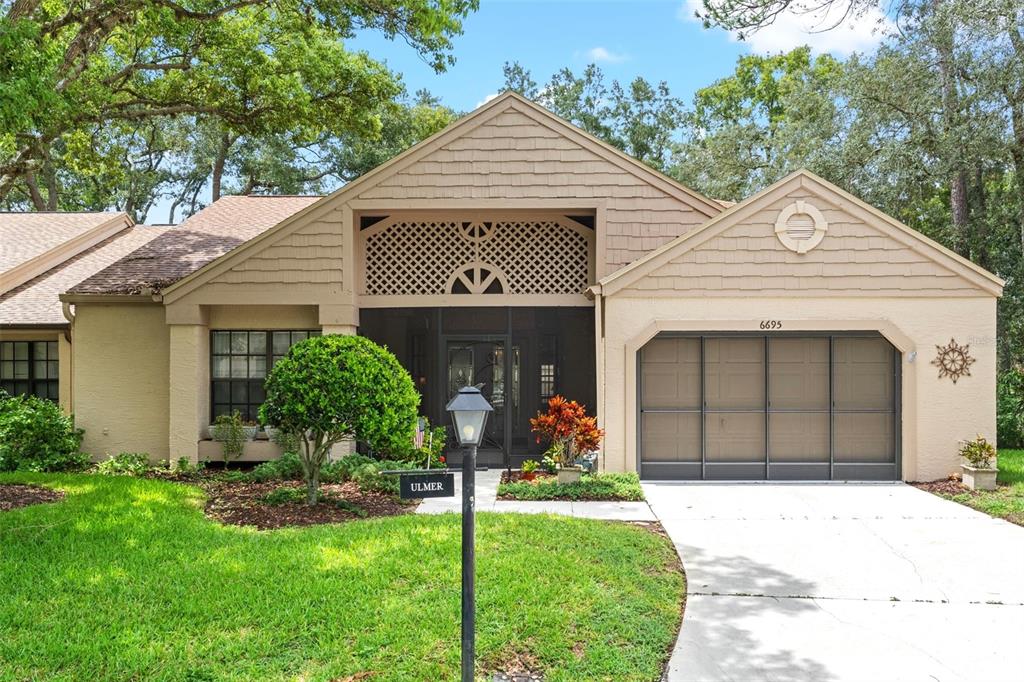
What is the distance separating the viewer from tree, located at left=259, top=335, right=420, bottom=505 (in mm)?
8227

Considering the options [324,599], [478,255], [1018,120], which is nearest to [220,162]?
[478,255]

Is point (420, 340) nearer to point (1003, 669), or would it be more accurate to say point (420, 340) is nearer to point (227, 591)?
point (227, 591)

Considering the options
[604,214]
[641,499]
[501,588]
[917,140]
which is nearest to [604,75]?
[917,140]

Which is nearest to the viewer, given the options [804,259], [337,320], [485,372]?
[804,259]

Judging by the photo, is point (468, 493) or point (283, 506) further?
point (283, 506)

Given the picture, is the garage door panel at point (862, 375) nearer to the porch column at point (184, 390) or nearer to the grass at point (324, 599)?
the grass at point (324, 599)

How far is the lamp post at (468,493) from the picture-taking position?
404cm

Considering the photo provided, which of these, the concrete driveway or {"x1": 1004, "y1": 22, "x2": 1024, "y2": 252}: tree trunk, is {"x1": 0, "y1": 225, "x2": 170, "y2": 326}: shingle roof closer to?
the concrete driveway

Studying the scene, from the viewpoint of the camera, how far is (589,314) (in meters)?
12.2

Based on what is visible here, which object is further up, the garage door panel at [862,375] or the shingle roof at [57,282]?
the shingle roof at [57,282]

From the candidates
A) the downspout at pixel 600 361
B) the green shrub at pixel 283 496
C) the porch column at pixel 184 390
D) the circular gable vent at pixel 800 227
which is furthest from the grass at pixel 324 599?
the circular gable vent at pixel 800 227

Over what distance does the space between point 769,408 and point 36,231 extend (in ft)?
55.2

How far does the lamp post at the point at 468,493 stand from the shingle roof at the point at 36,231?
581 inches

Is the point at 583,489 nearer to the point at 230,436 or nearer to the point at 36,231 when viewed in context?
the point at 230,436
